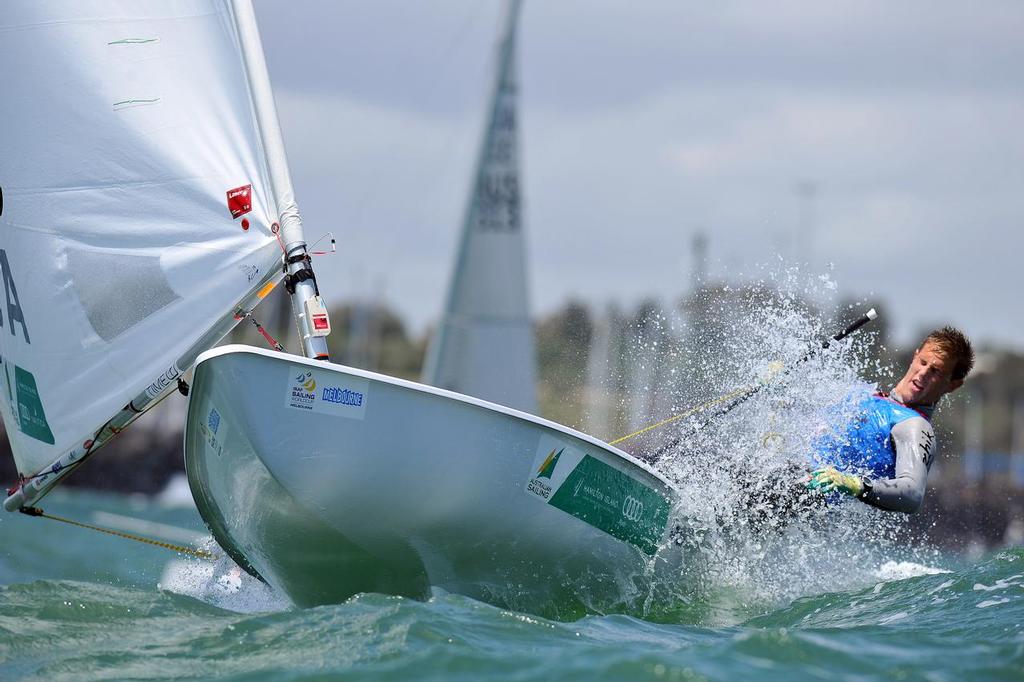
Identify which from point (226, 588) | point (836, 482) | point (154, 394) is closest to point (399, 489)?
point (154, 394)

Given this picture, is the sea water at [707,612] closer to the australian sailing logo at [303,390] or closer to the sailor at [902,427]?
the sailor at [902,427]

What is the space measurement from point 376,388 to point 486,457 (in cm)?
46

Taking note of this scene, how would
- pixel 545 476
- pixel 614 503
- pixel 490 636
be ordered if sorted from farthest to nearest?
1. pixel 614 503
2. pixel 545 476
3. pixel 490 636

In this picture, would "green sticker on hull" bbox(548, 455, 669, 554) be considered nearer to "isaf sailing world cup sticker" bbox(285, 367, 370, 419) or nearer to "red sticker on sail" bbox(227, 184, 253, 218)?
"isaf sailing world cup sticker" bbox(285, 367, 370, 419)

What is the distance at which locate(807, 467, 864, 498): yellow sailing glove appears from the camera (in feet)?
16.0

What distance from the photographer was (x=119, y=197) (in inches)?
191

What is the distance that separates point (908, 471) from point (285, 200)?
8.84ft

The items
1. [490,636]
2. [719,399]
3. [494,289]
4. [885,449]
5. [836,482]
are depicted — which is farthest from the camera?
[494,289]

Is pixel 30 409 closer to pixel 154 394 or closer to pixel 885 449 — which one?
pixel 154 394

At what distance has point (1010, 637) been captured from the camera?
161 inches

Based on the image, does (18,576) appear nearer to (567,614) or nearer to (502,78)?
(567,614)

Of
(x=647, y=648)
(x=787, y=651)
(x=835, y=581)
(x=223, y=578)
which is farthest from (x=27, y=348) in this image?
(x=835, y=581)

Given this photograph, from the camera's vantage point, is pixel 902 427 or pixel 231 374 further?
pixel 902 427

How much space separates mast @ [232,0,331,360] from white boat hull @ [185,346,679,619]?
49 centimetres
